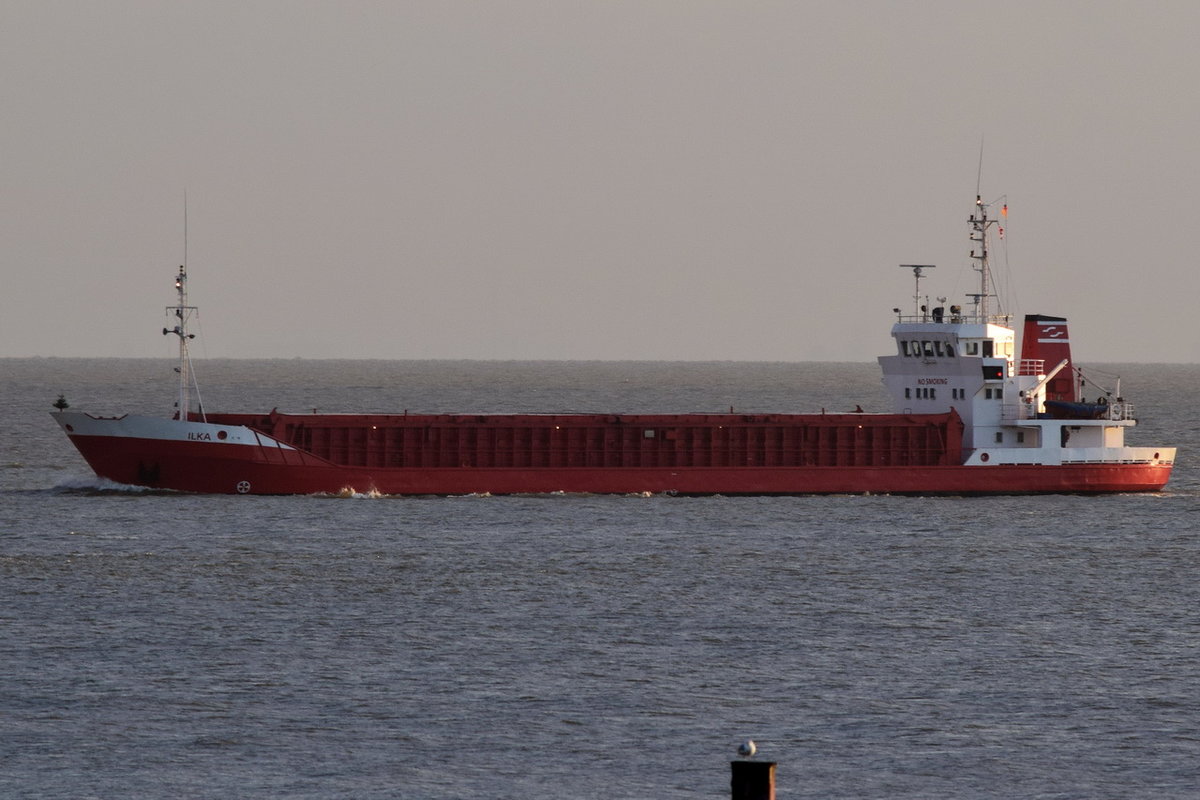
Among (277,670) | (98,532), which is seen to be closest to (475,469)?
(98,532)

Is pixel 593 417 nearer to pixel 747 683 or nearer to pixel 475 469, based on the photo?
pixel 475 469

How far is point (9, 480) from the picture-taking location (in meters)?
82.4

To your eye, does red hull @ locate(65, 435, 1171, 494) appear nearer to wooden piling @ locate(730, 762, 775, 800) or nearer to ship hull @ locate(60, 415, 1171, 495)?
ship hull @ locate(60, 415, 1171, 495)

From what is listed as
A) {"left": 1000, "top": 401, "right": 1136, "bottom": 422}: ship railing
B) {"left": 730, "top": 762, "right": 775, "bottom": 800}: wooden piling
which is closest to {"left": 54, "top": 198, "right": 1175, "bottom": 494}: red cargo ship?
{"left": 1000, "top": 401, "right": 1136, "bottom": 422}: ship railing

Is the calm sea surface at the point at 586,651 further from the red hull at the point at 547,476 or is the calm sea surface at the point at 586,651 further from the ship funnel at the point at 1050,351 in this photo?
the ship funnel at the point at 1050,351

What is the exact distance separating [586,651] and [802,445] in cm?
3269

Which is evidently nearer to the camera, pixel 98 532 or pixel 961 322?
pixel 98 532

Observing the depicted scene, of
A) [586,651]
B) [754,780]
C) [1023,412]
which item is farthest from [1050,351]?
[754,780]

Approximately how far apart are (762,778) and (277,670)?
18.8m

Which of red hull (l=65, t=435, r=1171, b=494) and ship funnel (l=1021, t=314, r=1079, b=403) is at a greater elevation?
ship funnel (l=1021, t=314, r=1079, b=403)

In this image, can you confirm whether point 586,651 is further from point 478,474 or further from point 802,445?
point 802,445

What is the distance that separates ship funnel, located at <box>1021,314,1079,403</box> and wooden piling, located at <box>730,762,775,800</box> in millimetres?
53922

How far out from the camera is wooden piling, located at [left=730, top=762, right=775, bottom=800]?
22.9 m

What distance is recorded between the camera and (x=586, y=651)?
41781 millimetres
